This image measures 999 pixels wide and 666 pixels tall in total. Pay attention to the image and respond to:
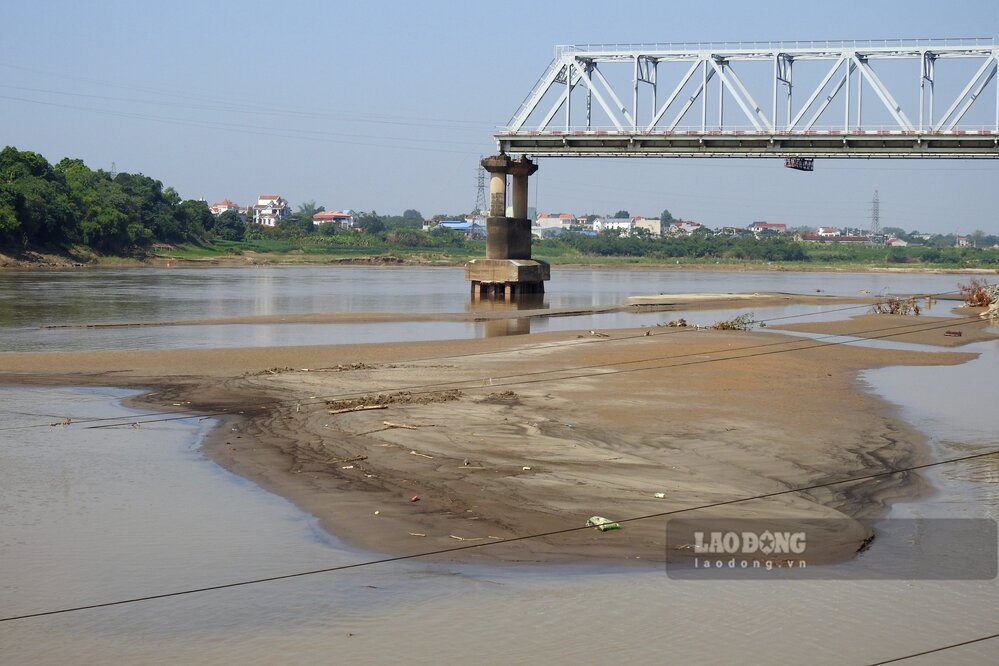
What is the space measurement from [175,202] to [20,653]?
131m

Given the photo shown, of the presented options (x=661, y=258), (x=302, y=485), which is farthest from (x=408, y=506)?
(x=661, y=258)

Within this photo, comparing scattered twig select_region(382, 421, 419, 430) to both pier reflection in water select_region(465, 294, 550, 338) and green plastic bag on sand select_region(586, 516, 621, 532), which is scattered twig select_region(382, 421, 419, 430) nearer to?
green plastic bag on sand select_region(586, 516, 621, 532)

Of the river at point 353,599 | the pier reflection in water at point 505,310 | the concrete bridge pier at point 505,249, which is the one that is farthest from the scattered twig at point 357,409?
the concrete bridge pier at point 505,249

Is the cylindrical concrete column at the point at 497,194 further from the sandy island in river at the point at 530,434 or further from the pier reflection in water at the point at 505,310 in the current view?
the sandy island in river at the point at 530,434

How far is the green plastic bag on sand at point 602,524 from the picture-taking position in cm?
1008

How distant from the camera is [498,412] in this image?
16062 millimetres

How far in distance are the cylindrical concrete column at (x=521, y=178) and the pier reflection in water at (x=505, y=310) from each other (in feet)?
20.7

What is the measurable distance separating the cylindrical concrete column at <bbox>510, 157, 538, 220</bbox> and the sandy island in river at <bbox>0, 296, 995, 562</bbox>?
119 feet

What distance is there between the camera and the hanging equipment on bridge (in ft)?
192

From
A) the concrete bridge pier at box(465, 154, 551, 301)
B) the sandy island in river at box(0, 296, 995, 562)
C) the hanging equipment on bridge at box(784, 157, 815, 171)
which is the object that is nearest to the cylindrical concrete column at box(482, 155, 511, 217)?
the concrete bridge pier at box(465, 154, 551, 301)

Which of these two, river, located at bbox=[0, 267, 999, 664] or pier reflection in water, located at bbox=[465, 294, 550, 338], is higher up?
pier reflection in water, located at bbox=[465, 294, 550, 338]

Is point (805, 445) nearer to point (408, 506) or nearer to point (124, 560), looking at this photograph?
point (408, 506)
